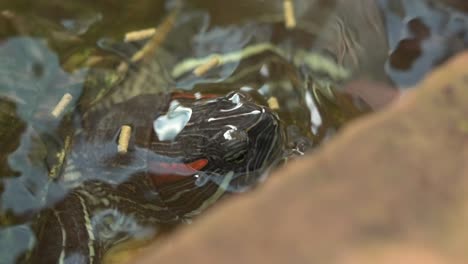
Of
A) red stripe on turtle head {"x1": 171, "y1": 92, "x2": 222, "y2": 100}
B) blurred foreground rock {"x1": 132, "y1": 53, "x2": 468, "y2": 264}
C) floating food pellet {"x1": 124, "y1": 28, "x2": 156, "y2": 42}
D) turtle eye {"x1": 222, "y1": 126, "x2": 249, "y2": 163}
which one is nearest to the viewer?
blurred foreground rock {"x1": 132, "y1": 53, "x2": 468, "y2": 264}

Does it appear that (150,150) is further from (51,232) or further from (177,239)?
(177,239)

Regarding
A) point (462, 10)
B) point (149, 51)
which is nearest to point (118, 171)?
point (149, 51)

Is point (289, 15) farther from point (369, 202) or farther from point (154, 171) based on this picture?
point (369, 202)

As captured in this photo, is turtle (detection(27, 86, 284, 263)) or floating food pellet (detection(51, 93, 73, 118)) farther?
floating food pellet (detection(51, 93, 73, 118))

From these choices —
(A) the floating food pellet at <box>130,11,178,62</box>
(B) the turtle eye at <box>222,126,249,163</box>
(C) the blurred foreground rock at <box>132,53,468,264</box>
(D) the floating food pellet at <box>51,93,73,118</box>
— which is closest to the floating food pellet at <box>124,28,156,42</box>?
(A) the floating food pellet at <box>130,11,178,62</box>

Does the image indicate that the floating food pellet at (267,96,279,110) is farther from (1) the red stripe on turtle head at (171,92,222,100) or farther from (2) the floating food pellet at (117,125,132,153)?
(2) the floating food pellet at (117,125,132,153)

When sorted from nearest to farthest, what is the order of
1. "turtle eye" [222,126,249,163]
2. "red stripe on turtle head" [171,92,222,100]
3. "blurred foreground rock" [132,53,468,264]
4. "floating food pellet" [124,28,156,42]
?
"blurred foreground rock" [132,53,468,264] < "turtle eye" [222,126,249,163] < "red stripe on turtle head" [171,92,222,100] < "floating food pellet" [124,28,156,42]

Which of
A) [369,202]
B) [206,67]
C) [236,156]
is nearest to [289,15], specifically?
[206,67]
